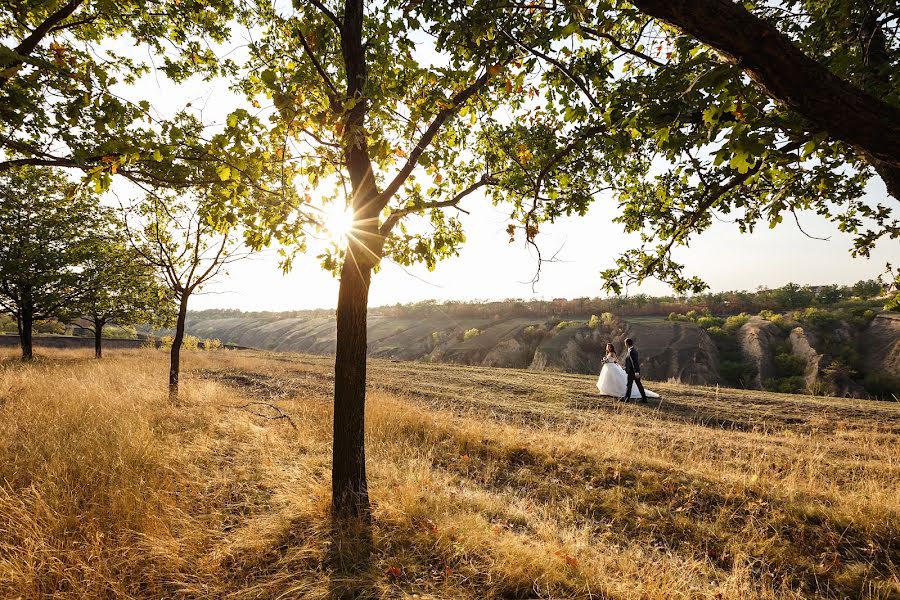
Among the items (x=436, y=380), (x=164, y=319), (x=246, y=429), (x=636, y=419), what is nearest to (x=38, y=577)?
(x=246, y=429)

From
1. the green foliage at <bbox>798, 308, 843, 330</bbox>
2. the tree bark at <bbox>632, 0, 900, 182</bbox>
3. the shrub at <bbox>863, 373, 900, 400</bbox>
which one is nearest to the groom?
the tree bark at <bbox>632, 0, 900, 182</bbox>

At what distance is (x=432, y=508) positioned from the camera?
439 centimetres

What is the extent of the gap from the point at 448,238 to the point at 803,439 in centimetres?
928

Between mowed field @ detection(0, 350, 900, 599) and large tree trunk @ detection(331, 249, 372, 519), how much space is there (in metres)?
0.36

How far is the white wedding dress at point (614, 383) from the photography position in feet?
45.0

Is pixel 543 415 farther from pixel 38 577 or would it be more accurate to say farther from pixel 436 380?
pixel 38 577

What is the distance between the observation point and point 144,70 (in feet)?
23.2

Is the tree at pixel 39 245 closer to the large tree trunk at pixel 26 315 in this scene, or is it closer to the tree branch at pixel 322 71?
the large tree trunk at pixel 26 315

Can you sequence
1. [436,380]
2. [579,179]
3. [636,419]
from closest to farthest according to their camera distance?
[579,179] → [636,419] → [436,380]

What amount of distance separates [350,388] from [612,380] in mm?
12574

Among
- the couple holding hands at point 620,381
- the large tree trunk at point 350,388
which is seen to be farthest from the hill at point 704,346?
the large tree trunk at point 350,388

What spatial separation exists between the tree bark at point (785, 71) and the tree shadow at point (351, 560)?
186 inches

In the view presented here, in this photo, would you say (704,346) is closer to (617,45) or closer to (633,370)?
(633,370)

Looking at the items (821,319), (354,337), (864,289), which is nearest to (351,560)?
(354,337)
